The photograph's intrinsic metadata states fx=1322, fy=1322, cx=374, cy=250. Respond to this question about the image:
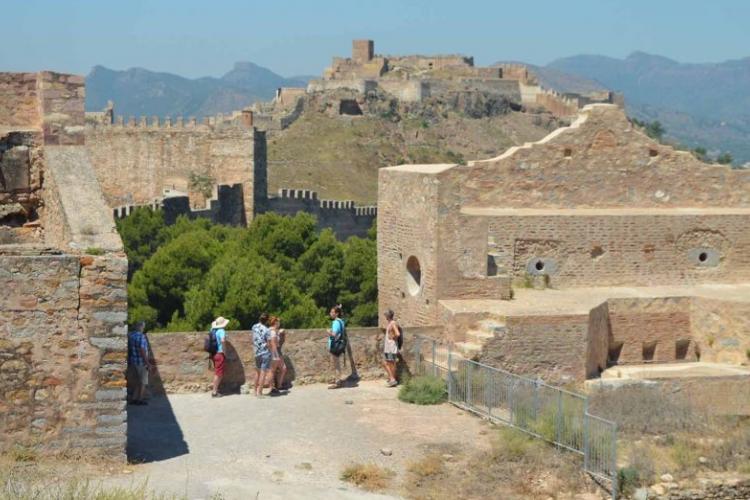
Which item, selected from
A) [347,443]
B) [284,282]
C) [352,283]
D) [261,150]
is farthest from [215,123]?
[347,443]

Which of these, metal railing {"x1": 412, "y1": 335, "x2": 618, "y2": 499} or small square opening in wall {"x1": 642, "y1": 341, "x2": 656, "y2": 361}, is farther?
small square opening in wall {"x1": 642, "y1": 341, "x2": 656, "y2": 361}

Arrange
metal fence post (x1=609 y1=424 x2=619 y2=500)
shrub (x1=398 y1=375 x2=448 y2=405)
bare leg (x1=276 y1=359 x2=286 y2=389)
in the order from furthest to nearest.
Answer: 1. bare leg (x1=276 y1=359 x2=286 y2=389)
2. shrub (x1=398 y1=375 x2=448 y2=405)
3. metal fence post (x1=609 y1=424 x2=619 y2=500)

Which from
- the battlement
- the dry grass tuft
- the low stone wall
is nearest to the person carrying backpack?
the low stone wall

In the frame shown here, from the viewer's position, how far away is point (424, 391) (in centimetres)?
1480

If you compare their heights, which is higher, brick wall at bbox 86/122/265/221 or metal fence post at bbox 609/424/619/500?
brick wall at bbox 86/122/265/221

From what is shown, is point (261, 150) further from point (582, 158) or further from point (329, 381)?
point (329, 381)

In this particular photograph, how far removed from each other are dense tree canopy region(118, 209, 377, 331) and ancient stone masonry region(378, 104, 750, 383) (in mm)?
2293

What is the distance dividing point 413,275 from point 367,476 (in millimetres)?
6456

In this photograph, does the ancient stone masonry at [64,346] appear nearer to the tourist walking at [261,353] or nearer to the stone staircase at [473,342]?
the tourist walking at [261,353]

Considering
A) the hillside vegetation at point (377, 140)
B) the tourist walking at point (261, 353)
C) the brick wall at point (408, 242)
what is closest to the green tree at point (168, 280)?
the brick wall at point (408, 242)

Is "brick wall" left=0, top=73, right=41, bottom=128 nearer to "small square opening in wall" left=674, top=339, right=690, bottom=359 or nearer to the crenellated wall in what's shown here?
"small square opening in wall" left=674, top=339, right=690, bottom=359

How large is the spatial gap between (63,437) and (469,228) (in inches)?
277

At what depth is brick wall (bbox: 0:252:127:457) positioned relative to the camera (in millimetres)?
11477

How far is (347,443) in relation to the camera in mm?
12938
